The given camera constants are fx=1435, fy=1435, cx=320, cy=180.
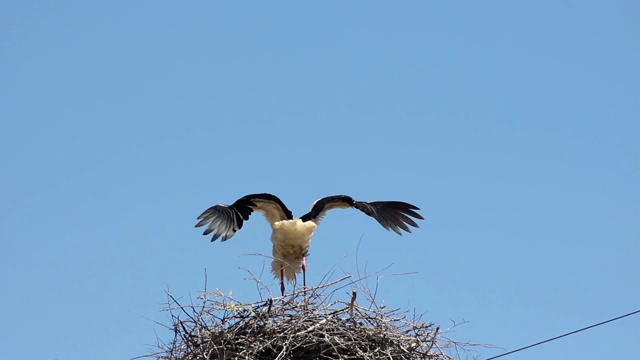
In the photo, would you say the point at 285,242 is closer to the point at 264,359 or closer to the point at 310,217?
the point at 310,217

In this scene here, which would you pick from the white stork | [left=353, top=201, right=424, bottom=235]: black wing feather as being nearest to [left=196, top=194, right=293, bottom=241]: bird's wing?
the white stork

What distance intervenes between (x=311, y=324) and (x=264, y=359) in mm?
426

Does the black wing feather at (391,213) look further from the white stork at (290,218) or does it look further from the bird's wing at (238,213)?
the bird's wing at (238,213)

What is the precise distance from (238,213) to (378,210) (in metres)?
1.42

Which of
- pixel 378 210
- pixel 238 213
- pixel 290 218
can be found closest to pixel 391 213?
pixel 378 210

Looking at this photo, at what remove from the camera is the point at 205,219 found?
483 inches

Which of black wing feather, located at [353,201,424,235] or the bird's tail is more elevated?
black wing feather, located at [353,201,424,235]

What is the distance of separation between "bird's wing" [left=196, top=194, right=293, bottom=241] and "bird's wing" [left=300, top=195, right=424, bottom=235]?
255 mm

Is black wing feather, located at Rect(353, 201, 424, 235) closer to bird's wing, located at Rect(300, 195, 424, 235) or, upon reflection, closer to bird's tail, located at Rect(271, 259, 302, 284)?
bird's wing, located at Rect(300, 195, 424, 235)

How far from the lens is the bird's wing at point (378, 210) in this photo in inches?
512

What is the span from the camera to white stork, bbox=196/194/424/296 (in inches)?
491

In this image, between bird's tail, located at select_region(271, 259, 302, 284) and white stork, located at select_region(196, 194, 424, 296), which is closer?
white stork, located at select_region(196, 194, 424, 296)

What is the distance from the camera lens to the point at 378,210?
13219 mm

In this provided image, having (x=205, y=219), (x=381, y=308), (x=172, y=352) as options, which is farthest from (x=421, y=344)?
(x=205, y=219)
